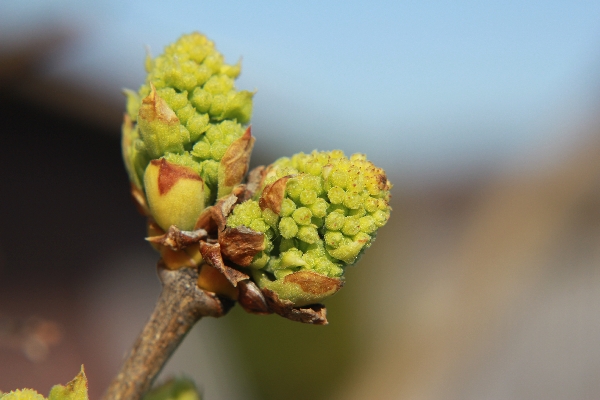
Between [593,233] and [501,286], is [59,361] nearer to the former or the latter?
[501,286]

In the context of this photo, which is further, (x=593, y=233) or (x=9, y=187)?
(x=593, y=233)

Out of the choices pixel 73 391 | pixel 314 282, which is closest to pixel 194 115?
pixel 314 282

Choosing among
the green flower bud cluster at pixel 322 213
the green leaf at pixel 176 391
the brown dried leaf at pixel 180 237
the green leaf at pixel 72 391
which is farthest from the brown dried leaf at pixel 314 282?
the green leaf at pixel 176 391

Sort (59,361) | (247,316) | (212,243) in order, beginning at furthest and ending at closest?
(247,316) → (59,361) → (212,243)

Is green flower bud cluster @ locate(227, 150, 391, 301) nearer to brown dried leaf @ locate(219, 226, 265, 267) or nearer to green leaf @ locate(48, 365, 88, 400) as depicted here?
brown dried leaf @ locate(219, 226, 265, 267)

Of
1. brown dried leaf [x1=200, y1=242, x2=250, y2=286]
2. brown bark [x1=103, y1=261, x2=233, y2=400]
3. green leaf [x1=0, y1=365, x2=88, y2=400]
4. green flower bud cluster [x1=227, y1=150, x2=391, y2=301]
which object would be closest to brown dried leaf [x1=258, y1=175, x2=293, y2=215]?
green flower bud cluster [x1=227, y1=150, x2=391, y2=301]

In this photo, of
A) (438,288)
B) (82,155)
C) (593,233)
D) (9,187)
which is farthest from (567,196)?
(9,187)
